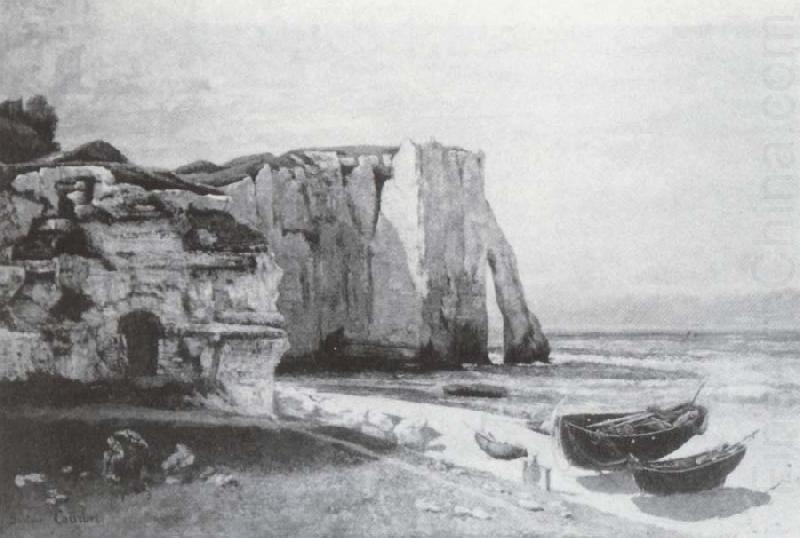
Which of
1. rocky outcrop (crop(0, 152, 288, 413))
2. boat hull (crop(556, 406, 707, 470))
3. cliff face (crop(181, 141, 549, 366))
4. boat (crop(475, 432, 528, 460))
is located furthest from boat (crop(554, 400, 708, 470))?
rocky outcrop (crop(0, 152, 288, 413))

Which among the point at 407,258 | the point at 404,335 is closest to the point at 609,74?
the point at 407,258

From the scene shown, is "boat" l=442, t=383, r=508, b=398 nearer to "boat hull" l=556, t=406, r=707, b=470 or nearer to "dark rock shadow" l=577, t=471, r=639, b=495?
"boat hull" l=556, t=406, r=707, b=470

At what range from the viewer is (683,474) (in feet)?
15.6

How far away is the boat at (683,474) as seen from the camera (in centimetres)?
477

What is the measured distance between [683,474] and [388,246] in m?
1.90

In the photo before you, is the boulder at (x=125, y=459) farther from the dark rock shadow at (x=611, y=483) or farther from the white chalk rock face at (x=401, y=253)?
the dark rock shadow at (x=611, y=483)

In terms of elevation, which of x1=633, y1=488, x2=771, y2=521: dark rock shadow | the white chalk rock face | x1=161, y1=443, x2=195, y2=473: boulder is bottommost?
x1=633, y1=488, x2=771, y2=521: dark rock shadow

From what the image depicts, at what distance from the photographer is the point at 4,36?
5.29 metres

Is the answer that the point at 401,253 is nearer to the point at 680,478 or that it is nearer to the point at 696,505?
the point at 680,478

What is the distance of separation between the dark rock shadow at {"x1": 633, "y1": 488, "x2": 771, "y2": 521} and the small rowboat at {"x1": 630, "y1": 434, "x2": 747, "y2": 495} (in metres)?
0.03

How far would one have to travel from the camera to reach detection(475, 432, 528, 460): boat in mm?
4859

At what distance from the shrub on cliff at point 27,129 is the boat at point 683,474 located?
3517 mm

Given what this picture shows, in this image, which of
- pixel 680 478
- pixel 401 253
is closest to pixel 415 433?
pixel 401 253

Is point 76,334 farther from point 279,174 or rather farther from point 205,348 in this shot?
point 279,174
